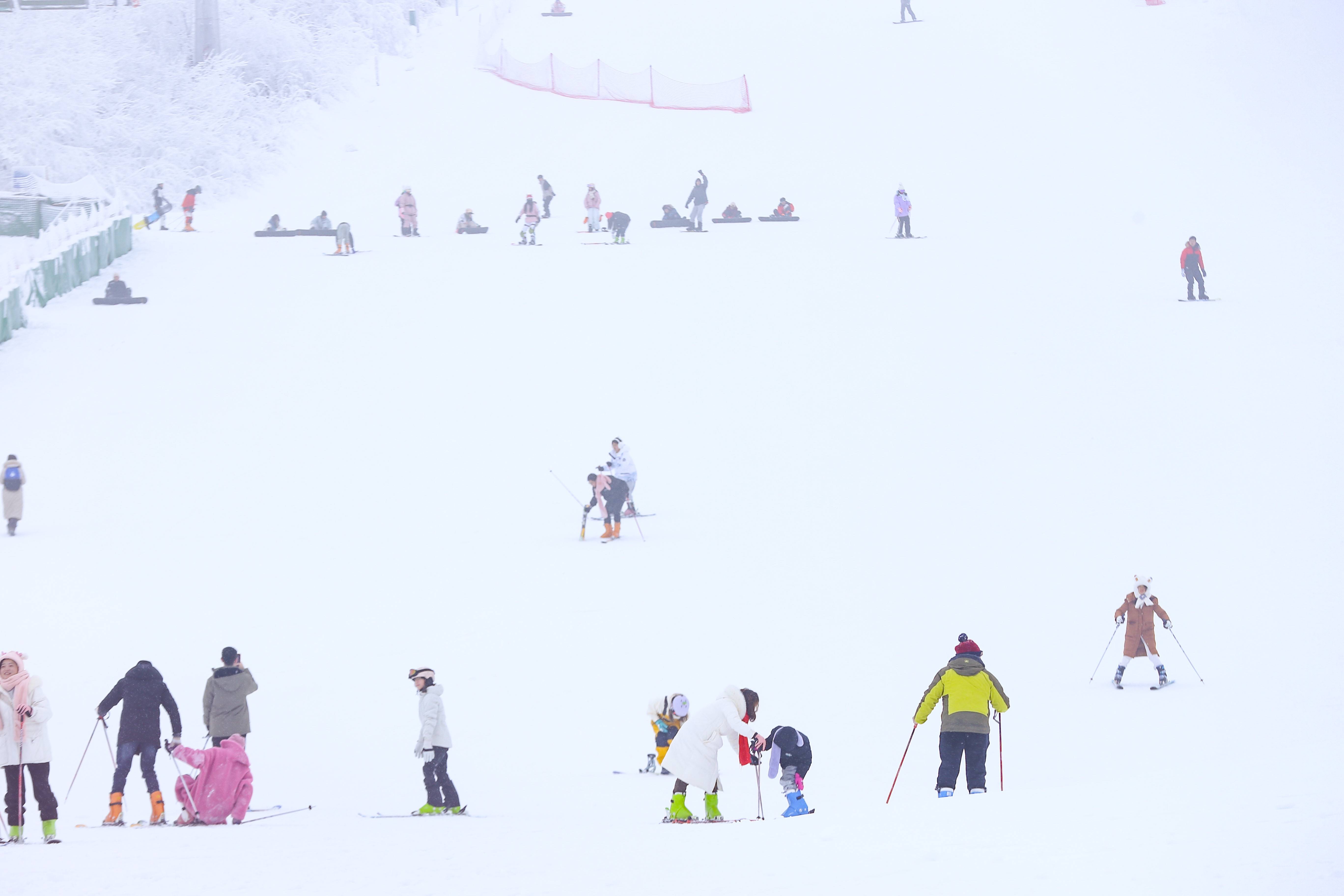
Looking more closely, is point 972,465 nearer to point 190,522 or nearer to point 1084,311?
point 1084,311

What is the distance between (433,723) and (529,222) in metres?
21.6

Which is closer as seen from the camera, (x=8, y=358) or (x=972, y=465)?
(x=972, y=465)

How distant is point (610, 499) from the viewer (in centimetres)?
1539

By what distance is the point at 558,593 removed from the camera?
13680 millimetres

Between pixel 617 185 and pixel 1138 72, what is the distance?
1806cm

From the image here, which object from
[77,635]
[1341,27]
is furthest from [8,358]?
[1341,27]

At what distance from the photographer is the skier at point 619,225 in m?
28.2

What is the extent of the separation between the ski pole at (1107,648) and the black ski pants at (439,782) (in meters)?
5.88

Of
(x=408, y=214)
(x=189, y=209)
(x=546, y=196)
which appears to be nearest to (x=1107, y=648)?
(x=408, y=214)

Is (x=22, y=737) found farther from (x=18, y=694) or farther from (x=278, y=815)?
(x=278, y=815)

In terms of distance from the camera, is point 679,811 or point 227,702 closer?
point 679,811

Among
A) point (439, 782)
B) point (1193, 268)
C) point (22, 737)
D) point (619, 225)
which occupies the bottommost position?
point (439, 782)

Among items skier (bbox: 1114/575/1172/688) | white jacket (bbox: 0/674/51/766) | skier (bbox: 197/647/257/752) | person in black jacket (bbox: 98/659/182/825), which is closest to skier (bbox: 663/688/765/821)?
skier (bbox: 197/647/257/752)

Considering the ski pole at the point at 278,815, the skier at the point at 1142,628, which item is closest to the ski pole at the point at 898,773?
the skier at the point at 1142,628
